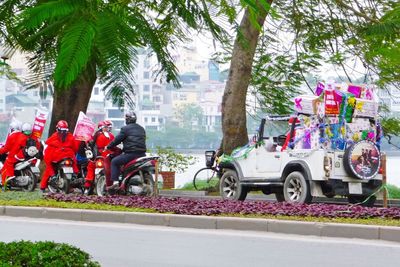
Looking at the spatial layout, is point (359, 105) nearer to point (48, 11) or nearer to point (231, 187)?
point (231, 187)

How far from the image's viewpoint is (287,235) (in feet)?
41.7

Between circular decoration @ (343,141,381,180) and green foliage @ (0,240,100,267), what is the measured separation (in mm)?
12225

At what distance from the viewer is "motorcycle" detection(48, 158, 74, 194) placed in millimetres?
21578

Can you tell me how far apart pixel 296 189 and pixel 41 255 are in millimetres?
12947

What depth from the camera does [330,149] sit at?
18906mm

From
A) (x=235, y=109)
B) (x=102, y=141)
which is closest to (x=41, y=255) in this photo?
(x=102, y=141)

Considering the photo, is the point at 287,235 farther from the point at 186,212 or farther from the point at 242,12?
the point at 242,12

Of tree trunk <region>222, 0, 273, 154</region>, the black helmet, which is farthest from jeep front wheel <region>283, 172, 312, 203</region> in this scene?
the black helmet

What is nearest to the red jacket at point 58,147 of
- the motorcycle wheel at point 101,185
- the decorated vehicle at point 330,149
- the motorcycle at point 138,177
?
the motorcycle wheel at point 101,185

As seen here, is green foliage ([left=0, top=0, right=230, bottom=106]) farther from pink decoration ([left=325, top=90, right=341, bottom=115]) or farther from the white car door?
the white car door

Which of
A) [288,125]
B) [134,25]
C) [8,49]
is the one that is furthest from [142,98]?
[288,125]

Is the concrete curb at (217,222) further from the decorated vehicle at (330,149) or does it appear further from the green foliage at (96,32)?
the green foliage at (96,32)

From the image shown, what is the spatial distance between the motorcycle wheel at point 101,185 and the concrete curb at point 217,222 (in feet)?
14.6

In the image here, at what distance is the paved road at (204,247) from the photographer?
999 centimetres
